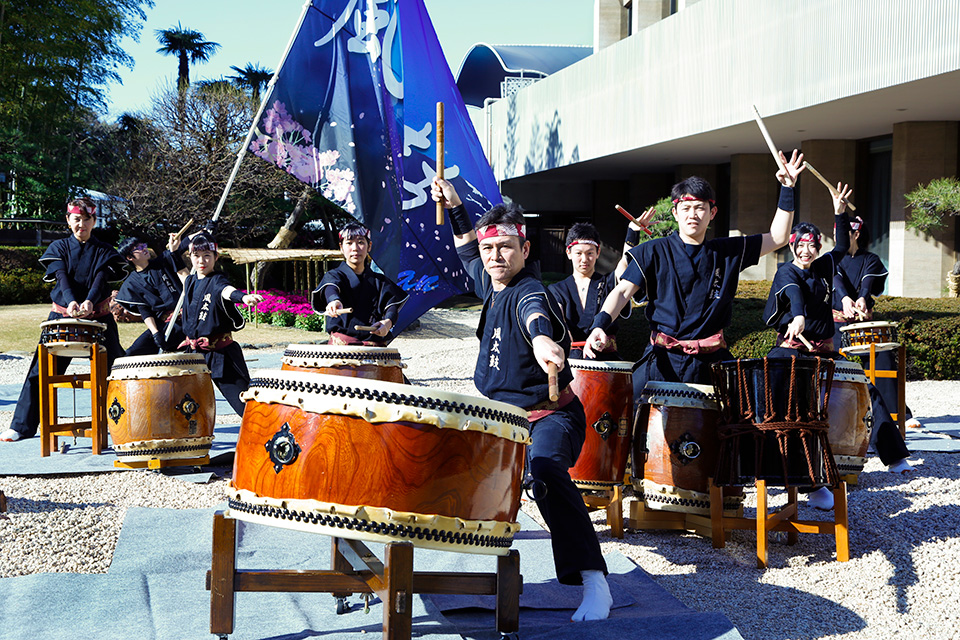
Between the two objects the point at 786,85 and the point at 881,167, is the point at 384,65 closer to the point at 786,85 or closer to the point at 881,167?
the point at 786,85

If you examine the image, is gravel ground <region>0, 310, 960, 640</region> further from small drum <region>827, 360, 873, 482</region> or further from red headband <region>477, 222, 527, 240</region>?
red headband <region>477, 222, 527, 240</region>

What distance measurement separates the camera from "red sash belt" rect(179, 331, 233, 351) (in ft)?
21.4

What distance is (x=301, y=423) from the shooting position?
2752 mm

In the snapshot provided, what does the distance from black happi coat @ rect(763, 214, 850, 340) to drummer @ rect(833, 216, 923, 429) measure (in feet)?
4.36

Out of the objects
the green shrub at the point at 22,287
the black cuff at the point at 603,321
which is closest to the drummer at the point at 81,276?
the black cuff at the point at 603,321

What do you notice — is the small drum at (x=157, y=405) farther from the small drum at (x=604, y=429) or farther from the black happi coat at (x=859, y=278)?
the black happi coat at (x=859, y=278)

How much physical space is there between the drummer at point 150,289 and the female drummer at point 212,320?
0.33 metres

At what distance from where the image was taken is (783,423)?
Answer: 165 inches

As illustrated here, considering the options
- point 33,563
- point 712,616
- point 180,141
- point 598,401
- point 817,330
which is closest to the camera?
point 712,616

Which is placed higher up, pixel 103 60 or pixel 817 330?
pixel 103 60

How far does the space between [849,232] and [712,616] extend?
4.80m

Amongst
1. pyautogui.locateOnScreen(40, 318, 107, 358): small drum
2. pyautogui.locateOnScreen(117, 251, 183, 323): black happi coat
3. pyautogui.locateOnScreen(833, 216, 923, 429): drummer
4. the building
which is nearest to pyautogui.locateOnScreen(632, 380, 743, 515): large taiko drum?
pyautogui.locateOnScreen(833, 216, 923, 429): drummer

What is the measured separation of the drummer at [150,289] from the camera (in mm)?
6918

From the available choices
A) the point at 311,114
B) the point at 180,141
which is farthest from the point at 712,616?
the point at 180,141
